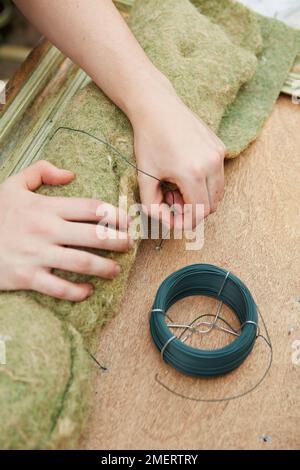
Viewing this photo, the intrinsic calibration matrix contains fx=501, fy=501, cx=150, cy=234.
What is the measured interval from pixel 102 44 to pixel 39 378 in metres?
0.73

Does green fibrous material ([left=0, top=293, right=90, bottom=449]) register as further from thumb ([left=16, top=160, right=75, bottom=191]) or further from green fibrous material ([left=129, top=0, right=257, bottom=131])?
green fibrous material ([left=129, top=0, right=257, bottom=131])

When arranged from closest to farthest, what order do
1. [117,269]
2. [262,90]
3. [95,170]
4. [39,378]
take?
[39,378], [117,269], [95,170], [262,90]

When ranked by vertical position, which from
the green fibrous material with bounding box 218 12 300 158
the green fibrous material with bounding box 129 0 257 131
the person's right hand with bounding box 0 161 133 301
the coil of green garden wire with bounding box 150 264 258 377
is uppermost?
the person's right hand with bounding box 0 161 133 301

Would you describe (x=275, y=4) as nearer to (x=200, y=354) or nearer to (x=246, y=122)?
(x=246, y=122)

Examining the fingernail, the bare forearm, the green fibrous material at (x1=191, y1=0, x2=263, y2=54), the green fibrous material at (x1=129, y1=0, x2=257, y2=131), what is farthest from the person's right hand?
the green fibrous material at (x1=191, y1=0, x2=263, y2=54)

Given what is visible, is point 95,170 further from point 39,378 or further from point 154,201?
point 39,378

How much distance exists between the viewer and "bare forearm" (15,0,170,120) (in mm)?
1099

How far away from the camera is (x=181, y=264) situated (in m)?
1.11

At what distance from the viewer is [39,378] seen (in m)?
0.82

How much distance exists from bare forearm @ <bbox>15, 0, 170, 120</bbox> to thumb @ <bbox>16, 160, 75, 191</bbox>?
0.21 meters

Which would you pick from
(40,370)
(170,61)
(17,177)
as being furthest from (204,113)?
(40,370)

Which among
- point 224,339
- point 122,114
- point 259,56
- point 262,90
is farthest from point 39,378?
point 259,56

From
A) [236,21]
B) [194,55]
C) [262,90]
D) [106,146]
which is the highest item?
[106,146]

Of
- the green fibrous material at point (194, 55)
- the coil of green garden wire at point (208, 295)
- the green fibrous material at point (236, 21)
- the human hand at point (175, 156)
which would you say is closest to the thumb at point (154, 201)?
the human hand at point (175, 156)
